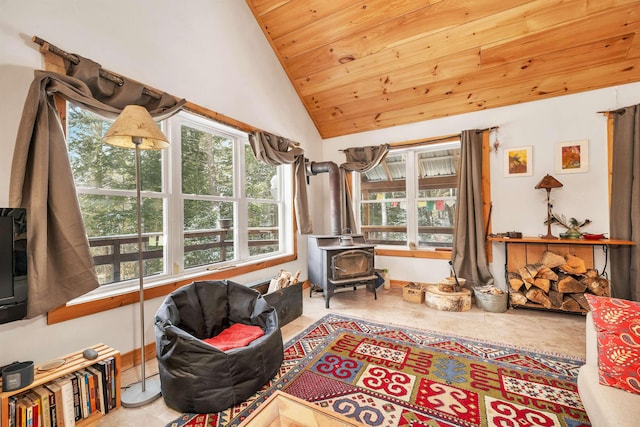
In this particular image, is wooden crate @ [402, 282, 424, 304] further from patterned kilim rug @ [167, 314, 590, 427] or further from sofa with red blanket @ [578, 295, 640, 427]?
sofa with red blanket @ [578, 295, 640, 427]

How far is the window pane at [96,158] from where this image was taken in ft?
6.49

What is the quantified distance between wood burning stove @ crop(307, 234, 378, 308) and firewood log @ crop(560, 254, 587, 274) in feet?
6.67

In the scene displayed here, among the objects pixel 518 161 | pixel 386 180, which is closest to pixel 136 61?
pixel 386 180

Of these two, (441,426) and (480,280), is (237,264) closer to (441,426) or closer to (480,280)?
(441,426)

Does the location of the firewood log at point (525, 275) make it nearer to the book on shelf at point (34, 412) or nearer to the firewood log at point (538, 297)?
the firewood log at point (538, 297)

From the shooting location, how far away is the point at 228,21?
10.1 feet

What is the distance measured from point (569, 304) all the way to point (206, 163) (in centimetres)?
409

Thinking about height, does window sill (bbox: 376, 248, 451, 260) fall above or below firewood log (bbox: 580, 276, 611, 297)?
above

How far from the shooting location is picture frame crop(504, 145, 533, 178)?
3.32m

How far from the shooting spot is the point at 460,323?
110 inches

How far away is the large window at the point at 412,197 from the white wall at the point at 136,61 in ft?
5.24

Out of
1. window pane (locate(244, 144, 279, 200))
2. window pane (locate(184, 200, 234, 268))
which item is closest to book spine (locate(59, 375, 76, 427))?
window pane (locate(184, 200, 234, 268))

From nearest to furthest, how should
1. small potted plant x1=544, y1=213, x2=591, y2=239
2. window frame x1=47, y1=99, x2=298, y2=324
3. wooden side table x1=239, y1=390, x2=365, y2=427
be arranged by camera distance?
wooden side table x1=239, y1=390, x2=365, y2=427
window frame x1=47, y1=99, x2=298, y2=324
small potted plant x1=544, y1=213, x2=591, y2=239

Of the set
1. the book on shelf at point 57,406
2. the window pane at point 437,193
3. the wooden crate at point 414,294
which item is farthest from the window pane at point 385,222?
the book on shelf at point 57,406
